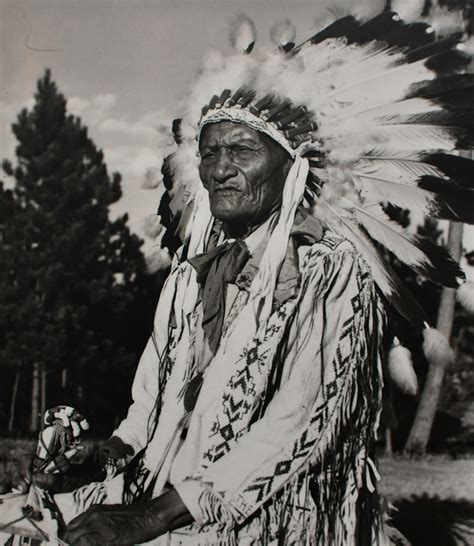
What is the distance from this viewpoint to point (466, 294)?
2.69 metres

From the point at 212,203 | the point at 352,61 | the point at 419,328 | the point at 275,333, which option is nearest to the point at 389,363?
the point at 419,328

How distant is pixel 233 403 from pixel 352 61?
1.24 m

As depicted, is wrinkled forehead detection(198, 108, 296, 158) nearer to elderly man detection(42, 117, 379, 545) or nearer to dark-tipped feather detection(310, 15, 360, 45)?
elderly man detection(42, 117, 379, 545)

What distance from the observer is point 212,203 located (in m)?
2.47

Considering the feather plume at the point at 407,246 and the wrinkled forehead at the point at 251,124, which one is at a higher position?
the wrinkled forehead at the point at 251,124

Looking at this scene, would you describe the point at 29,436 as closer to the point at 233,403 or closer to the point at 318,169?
the point at 233,403

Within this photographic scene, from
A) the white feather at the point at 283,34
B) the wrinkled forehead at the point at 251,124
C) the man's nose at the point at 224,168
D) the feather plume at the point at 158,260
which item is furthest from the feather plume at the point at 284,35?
the feather plume at the point at 158,260

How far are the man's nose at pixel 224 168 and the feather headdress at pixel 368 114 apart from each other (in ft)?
0.40

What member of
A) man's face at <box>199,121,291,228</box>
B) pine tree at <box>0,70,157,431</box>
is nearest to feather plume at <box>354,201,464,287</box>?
man's face at <box>199,121,291,228</box>

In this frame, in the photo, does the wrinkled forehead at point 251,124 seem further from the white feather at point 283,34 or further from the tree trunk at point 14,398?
the tree trunk at point 14,398

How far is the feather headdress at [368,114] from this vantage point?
240cm

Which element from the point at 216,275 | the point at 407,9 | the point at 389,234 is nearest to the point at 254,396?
the point at 216,275

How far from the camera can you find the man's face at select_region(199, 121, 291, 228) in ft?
7.84

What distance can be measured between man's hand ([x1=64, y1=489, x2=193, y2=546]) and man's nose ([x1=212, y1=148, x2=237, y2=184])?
3.39 feet
